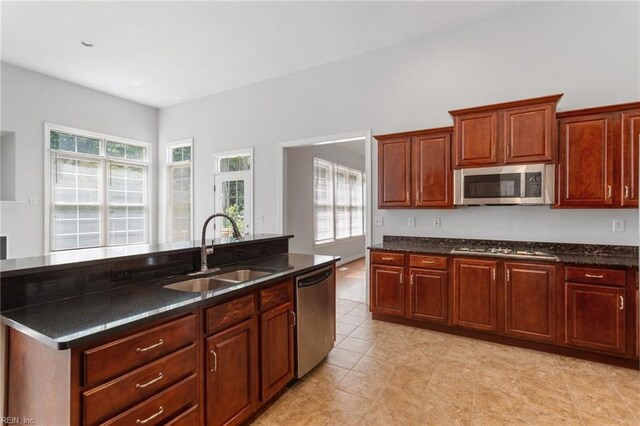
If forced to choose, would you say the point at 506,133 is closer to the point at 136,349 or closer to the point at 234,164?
the point at 136,349

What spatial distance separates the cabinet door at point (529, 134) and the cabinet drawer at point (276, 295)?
8.43 ft

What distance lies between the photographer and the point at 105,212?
5758 millimetres

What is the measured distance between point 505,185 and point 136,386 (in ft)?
11.4

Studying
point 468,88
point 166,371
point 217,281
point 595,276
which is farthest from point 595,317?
point 166,371

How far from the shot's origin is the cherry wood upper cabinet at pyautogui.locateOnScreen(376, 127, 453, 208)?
362 centimetres

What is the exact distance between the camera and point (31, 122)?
4754 millimetres

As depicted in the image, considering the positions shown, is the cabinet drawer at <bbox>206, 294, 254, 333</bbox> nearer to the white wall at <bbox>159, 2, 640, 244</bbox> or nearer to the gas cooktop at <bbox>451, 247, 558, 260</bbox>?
the gas cooktop at <bbox>451, 247, 558, 260</bbox>

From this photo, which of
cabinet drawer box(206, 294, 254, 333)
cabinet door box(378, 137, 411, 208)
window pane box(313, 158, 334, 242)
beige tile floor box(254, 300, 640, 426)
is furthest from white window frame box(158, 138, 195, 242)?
cabinet drawer box(206, 294, 254, 333)

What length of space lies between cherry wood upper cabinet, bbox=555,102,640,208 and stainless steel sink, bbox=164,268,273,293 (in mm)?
2947

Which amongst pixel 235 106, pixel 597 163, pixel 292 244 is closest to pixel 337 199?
pixel 292 244

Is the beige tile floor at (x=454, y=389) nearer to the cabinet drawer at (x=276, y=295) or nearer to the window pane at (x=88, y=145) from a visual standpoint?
the cabinet drawer at (x=276, y=295)

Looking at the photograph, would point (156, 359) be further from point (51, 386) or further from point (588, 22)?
point (588, 22)

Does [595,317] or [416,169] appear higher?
[416,169]

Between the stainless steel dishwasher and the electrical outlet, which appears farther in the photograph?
the electrical outlet
